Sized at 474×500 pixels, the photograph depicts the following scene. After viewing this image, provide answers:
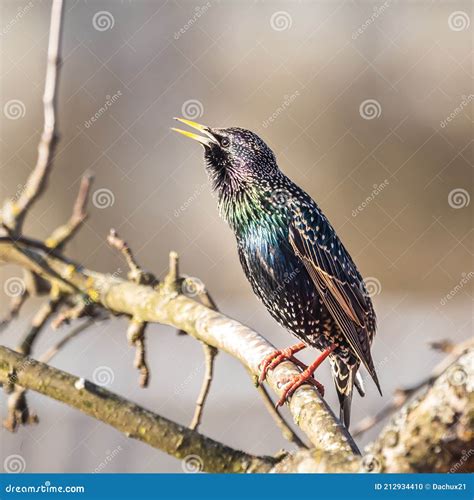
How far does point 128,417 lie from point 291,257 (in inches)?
39.1

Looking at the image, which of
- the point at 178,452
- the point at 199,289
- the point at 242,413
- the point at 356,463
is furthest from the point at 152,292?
the point at 242,413

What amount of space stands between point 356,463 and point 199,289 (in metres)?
1.22

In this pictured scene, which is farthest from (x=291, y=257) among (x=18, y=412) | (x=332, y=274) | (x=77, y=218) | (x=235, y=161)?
(x=18, y=412)

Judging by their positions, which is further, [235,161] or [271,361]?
[235,161]

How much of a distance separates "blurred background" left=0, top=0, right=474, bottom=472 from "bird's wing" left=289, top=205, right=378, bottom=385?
8.31ft

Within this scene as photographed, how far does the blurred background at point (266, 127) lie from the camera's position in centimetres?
607

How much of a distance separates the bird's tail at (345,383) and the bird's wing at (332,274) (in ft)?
0.46

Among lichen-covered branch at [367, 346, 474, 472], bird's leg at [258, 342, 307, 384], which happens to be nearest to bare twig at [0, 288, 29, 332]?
bird's leg at [258, 342, 307, 384]

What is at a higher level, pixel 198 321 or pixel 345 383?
pixel 345 383

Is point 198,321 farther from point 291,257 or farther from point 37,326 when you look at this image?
point 37,326

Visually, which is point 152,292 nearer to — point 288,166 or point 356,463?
point 356,463

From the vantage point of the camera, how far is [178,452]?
1759 millimetres

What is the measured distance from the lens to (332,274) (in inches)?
107

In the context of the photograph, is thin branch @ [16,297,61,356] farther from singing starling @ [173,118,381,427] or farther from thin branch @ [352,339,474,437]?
thin branch @ [352,339,474,437]
